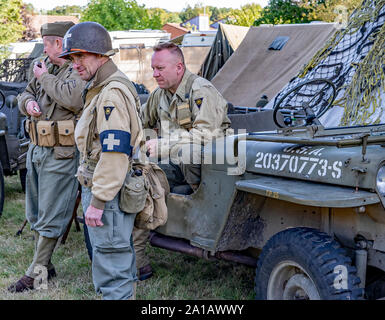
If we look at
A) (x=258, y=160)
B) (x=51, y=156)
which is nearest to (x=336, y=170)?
(x=258, y=160)

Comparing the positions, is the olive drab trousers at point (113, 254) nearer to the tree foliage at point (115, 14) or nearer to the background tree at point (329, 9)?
the background tree at point (329, 9)

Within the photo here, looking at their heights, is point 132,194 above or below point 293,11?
below

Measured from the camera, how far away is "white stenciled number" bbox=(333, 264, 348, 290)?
2732 mm

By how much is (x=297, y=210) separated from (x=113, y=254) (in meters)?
1.11

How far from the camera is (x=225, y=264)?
472cm

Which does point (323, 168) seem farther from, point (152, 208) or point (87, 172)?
point (87, 172)

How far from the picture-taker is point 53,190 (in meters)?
4.11

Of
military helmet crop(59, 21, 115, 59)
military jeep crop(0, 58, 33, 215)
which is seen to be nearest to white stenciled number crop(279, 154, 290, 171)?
military helmet crop(59, 21, 115, 59)

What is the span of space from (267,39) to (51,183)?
7.04m

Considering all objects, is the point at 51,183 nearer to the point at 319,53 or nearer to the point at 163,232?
the point at 163,232

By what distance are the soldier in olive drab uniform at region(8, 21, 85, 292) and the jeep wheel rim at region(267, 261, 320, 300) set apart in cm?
176

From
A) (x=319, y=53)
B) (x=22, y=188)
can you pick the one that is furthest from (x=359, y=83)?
(x=22, y=188)

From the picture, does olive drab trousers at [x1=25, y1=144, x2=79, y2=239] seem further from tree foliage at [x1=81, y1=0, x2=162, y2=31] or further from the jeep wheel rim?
tree foliage at [x1=81, y1=0, x2=162, y2=31]

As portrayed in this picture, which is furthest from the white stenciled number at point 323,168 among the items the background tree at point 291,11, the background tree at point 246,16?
the background tree at point 246,16
